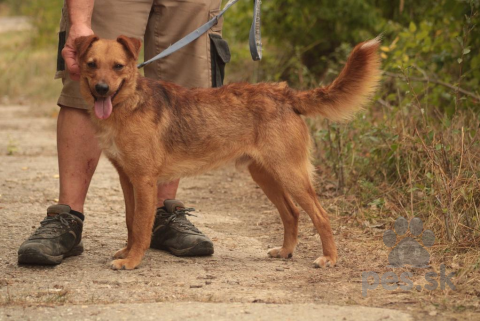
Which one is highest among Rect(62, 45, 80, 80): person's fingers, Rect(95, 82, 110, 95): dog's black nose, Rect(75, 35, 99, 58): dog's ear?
Rect(75, 35, 99, 58): dog's ear

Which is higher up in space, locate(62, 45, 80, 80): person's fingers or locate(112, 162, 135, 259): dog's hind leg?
locate(62, 45, 80, 80): person's fingers

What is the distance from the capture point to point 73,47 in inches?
163

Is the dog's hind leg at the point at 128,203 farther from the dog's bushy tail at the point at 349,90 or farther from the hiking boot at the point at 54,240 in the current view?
the dog's bushy tail at the point at 349,90

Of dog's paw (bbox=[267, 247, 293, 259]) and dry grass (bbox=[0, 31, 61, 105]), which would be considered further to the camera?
dry grass (bbox=[0, 31, 61, 105])

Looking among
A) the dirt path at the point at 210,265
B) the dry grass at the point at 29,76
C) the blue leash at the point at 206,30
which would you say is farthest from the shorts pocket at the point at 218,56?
the dry grass at the point at 29,76

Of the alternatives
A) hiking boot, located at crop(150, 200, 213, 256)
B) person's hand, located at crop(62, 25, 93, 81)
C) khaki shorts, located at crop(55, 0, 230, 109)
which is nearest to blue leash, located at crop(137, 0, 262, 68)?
khaki shorts, located at crop(55, 0, 230, 109)

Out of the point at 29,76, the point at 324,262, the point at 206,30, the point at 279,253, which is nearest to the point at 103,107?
the point at 206,30

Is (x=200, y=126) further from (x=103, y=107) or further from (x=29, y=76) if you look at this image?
(x=29, y=76)

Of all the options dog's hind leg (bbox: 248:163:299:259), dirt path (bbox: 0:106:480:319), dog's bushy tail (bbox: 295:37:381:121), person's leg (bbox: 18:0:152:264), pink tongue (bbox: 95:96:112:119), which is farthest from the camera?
dog's hind leg (bbox: 248:163:299:259)

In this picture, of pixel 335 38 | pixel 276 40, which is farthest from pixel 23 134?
pixel 335 38

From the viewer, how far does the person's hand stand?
414 centimetres

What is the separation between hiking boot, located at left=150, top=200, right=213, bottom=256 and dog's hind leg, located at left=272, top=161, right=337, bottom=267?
654 millimetres

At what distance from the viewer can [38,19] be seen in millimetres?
15531

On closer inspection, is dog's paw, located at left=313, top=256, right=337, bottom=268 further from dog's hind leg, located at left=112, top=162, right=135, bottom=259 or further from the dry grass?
the dry grass
